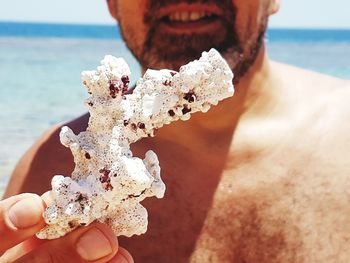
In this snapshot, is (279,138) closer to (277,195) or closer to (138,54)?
(277,195)

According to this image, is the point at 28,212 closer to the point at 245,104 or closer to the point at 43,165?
the point at 43,165

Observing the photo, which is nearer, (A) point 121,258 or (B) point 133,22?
(A) point 121,258

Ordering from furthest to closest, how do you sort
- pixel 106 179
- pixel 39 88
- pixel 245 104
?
1. pixel 39 88
2. pixel 245 104
3. pixel 106 179

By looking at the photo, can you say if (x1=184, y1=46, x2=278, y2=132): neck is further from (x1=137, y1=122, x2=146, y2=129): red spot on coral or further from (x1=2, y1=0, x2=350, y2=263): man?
(x1=137, y1=122, x2=146, y2=129): red spot on coral

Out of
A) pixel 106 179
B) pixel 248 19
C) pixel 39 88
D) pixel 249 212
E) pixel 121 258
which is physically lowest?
pixel 39 88

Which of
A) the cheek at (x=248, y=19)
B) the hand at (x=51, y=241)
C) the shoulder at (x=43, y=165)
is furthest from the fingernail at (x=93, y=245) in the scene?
the cheek at (x=248, y=19)

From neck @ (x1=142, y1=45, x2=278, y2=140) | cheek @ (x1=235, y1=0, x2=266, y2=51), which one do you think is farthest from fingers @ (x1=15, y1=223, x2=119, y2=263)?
cheek @ (x1=235, y1=0, x2=266, y2=51)

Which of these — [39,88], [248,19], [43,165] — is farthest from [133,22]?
[39,88]
